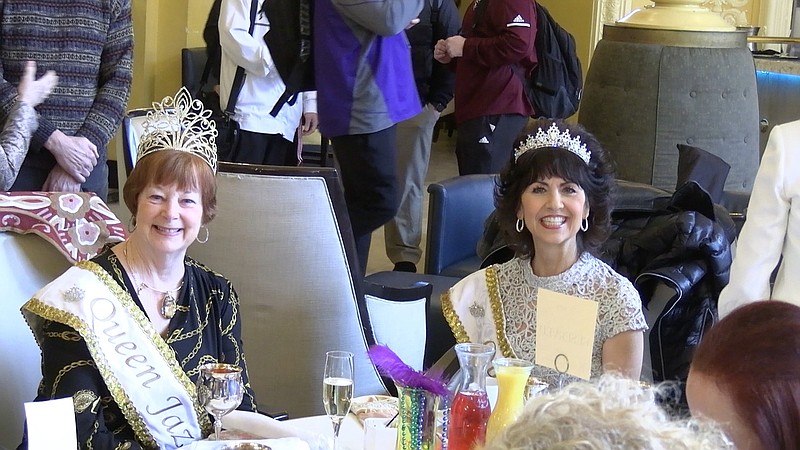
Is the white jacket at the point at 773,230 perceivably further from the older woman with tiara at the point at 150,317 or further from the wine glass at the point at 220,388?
the wine glass at the point at 220,388

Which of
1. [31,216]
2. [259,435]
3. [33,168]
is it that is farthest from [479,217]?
[259,435]

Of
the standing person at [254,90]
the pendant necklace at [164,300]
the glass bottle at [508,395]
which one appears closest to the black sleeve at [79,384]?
the pendant necklace at [164,300]

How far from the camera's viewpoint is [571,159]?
2.42 m

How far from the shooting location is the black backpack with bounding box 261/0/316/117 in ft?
12.0

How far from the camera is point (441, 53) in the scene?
193 inches

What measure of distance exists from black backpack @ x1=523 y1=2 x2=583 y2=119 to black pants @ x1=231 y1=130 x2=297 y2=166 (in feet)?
3.85

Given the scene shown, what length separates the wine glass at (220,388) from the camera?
1667mm

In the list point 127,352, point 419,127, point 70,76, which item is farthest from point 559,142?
point 419,127

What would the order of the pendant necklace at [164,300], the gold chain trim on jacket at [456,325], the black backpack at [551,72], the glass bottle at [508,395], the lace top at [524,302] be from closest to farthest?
the glass bottle at [508,395] < the pendant necklace at [164,300] < the lace top at [524,302] < the gold chain trim on jacket at [456,325] < the black backpack at [551,72]

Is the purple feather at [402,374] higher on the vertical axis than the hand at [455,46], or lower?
lower

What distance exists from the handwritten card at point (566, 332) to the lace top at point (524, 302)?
287mm

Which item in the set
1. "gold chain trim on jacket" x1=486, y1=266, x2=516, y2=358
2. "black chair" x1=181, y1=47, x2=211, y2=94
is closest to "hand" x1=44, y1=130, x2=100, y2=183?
"gold chain trim on jacket" x1=486, y1=266, x2=516, y2=358

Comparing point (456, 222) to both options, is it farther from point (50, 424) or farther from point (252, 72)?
point (50, 424)

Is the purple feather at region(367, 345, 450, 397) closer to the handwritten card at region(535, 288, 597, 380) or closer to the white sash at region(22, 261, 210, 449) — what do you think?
the handwritten card at region(535, 288, 597, 380)
